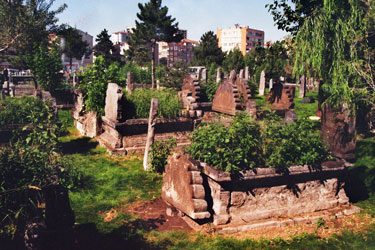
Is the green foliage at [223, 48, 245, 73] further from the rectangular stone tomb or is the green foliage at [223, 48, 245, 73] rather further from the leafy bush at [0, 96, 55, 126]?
the rectangular stone tomb

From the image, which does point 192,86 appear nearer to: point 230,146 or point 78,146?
point 78,146

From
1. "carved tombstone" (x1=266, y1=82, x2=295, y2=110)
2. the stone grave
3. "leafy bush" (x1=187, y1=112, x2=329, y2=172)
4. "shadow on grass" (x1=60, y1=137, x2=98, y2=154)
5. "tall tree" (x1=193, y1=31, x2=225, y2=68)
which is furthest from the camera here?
"tall tree" (x1=193, y1=31, x2=225, y2=68)

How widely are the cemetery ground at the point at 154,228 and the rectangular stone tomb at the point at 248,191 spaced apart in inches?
15.0

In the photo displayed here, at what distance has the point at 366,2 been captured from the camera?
936cm

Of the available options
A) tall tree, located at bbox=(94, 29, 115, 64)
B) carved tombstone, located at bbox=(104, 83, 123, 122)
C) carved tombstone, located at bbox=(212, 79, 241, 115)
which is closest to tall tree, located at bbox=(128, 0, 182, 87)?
tall tree, located at bbox=(94, 29, 115, 64)

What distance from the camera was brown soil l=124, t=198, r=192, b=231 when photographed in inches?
251

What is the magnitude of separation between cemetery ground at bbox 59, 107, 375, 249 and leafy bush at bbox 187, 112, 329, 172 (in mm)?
1280

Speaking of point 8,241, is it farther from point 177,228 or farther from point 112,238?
point 177,228

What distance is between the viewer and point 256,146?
705 centimetres

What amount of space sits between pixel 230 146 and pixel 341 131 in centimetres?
456

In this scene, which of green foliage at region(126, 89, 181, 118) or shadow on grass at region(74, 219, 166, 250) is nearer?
shadow on grass at region(74, 219, 166, 250)

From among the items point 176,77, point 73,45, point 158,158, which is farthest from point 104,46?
point 158,158

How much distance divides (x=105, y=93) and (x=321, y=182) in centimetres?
809

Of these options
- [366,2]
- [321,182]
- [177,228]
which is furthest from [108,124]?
[366,2]
